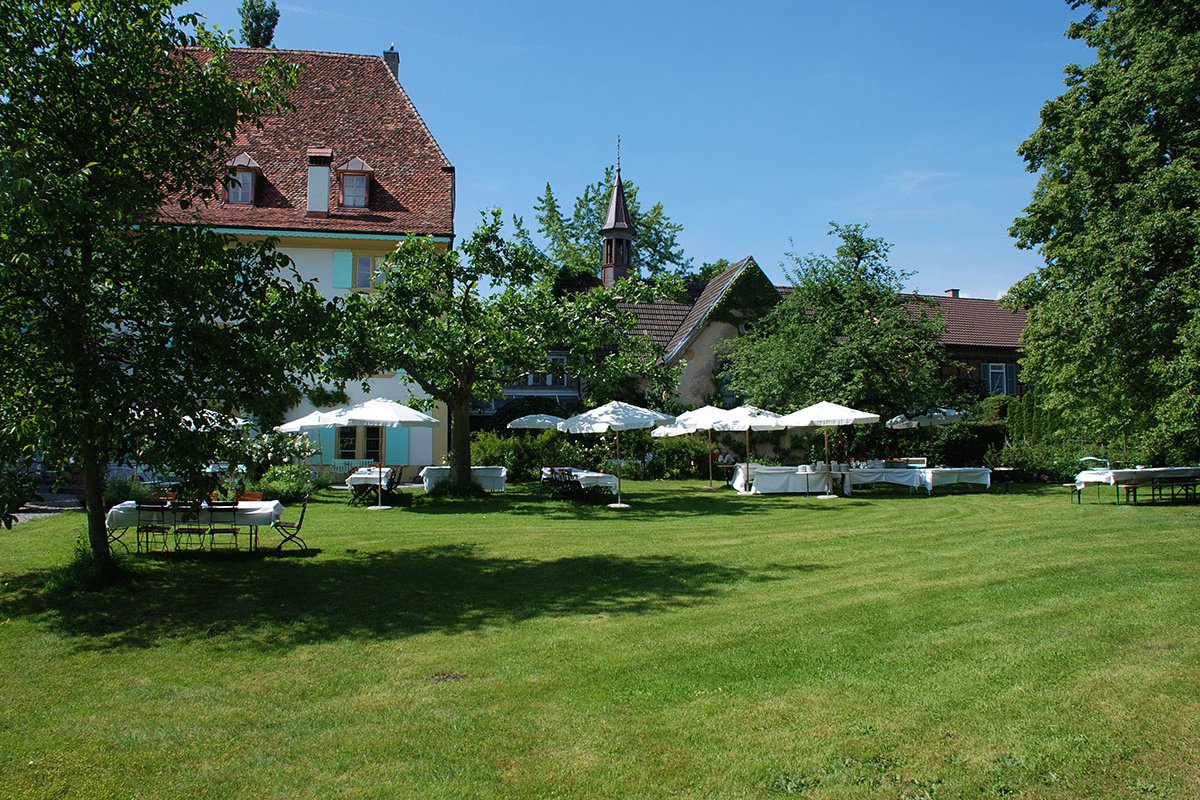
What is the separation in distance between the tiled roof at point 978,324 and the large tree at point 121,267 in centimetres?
3996

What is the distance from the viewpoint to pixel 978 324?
153 ft

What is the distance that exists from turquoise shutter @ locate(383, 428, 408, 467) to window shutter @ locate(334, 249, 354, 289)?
5.00m

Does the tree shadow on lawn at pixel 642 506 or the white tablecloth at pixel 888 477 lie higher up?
the white tablecloth at pixel 888 477

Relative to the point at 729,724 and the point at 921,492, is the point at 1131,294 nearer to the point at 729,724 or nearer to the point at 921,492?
the point at 921,492

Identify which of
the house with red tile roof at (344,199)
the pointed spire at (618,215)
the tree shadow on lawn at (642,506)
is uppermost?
the pointed spire at (618,215)

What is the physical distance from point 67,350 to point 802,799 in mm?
8844

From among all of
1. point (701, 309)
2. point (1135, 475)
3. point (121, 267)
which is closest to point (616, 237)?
point (701, 309)

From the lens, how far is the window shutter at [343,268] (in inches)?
1116

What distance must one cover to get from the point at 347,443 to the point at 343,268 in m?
5.82

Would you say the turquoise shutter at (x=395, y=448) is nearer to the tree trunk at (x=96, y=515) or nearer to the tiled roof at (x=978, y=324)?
the tree trunk at (x=96, y=515)

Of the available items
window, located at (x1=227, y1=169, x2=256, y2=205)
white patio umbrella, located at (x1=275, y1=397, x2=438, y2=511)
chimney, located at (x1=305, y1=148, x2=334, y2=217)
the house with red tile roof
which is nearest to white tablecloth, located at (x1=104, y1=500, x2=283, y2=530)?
white patio umbrella, located at (x1=275, y1=397, x2=438, y2=511)

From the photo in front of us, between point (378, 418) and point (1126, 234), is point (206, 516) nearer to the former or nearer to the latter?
point (378, 418)

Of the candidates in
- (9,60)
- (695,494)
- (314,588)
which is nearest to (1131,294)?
(695,494)

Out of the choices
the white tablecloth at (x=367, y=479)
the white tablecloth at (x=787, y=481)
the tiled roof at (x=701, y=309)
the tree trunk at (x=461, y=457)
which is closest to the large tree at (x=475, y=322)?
the tree trunk at (x=461, y=457)
